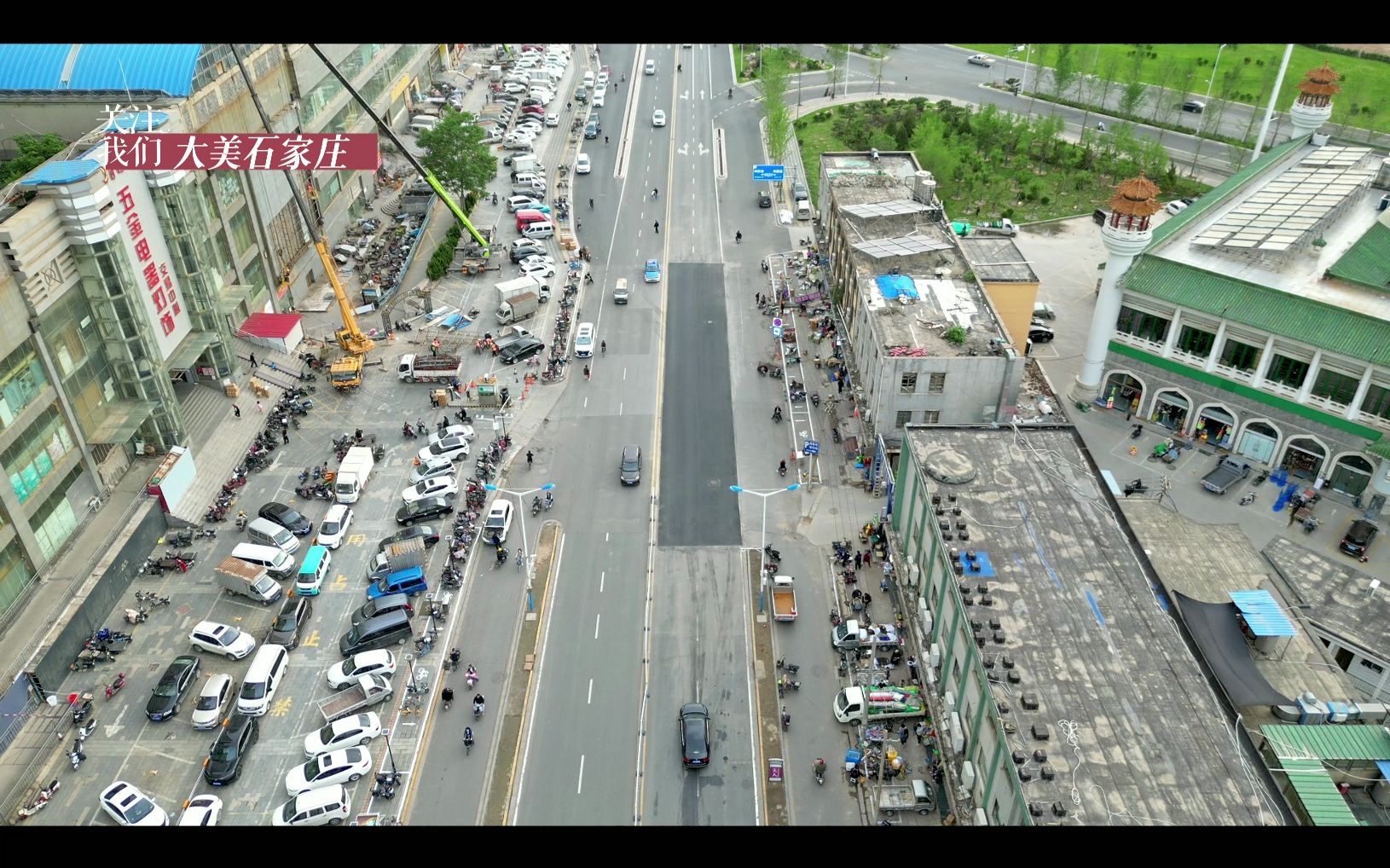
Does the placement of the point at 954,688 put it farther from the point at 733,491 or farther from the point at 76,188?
the point at 76,188

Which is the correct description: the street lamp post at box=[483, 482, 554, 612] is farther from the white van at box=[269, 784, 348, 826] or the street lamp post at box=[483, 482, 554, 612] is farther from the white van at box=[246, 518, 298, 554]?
the white van at box=[269, 784, 348, 826]

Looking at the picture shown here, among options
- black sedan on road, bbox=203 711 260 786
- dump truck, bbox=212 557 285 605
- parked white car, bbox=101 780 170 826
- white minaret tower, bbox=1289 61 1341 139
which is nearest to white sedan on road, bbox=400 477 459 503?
dump truck, bbox=212 557 285 605

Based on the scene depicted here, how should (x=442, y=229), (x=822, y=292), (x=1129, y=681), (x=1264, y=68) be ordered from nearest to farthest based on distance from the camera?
(x=1129, y=681)
(x=822, y=292)
(x=442, y=229)
(x=1264, y=68)

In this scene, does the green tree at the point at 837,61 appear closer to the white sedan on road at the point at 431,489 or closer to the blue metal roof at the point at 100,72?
Result: the blue metal roof at the point at 100,72

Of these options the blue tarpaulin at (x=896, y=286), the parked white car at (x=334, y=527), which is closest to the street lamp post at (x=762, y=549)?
the blue tarpaulin at (x=896, y=286)
